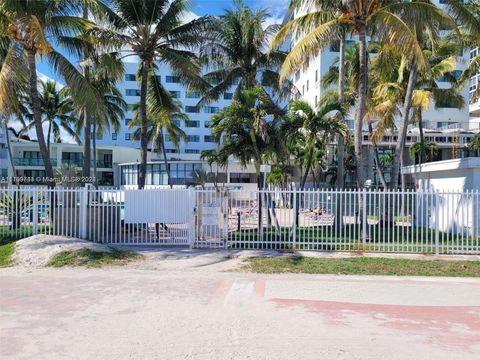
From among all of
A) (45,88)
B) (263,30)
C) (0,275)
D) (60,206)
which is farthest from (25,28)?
(45,88)

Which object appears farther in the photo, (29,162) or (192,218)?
(29,162)

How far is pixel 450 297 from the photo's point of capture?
27.5 ft

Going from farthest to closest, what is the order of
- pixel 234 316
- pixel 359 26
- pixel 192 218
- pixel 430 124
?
1. pixel 430 124
2. pixel 359 26
3. pixel 192 218
4. pixel 234 316

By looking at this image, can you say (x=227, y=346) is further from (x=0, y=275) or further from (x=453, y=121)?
(x=453, y=121)

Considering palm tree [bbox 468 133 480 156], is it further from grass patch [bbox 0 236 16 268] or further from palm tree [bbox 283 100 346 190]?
grass patch [bbox 0 236 16 268]

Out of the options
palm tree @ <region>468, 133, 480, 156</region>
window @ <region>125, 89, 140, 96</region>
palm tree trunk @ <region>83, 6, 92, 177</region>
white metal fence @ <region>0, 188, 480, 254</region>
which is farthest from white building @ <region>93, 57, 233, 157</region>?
white metal fence @ <region>0, 188, 480, 254</region>

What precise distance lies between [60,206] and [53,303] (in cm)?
698

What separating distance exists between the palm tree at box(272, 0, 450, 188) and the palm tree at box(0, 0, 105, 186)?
6.75 metres

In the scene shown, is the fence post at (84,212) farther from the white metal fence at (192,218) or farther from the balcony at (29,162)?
the balcony at (29,162)

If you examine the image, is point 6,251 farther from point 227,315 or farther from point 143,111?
point 143,111

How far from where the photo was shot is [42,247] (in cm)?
1195

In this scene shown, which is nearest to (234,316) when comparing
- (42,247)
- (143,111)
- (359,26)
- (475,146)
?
(42,247)

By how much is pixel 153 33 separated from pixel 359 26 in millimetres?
7501

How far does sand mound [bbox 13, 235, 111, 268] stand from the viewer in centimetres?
1125
